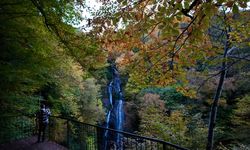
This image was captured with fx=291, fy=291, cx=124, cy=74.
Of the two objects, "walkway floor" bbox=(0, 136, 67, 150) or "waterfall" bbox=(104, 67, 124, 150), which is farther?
"waterfall" bbox=(104, 67, 124, 150)

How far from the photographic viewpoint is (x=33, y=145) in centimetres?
1083

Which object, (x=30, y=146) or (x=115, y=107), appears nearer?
(x=30, y=146)

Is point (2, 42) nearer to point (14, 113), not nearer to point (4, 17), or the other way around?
point (4, 17)

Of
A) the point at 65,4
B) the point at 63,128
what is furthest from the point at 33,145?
the point at 63,128

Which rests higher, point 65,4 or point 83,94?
point 65,4

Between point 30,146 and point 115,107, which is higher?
point 115,107

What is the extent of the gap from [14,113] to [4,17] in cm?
459

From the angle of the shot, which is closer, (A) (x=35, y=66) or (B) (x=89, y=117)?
(A) (x=35, y=66)

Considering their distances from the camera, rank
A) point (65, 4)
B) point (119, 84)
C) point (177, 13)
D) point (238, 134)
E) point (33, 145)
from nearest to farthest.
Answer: point (177, 13), point (65, 4), point (33, 145), point (238, 134), point (119, 84)

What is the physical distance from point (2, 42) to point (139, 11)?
431 cm

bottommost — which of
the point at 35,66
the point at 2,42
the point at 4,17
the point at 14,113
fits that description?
the point at 14,113

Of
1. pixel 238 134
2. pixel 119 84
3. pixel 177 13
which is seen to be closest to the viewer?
pixel 177 13

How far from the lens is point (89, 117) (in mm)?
22547

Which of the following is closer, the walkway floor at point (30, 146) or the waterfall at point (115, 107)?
the walkway floor at point (30, 146)
